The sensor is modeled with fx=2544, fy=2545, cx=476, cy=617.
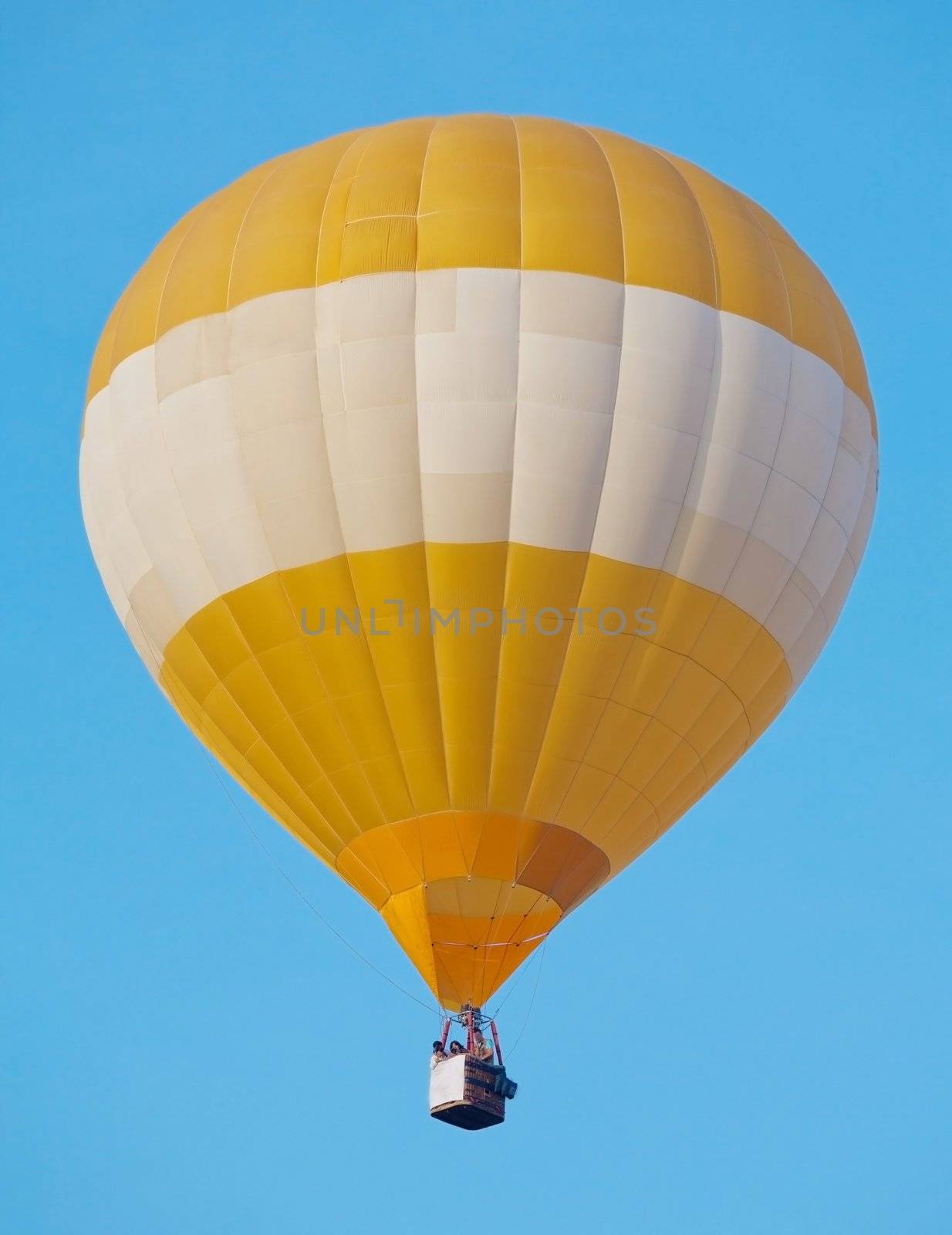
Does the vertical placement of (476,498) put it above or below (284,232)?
below

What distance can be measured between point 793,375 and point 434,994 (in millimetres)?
5473

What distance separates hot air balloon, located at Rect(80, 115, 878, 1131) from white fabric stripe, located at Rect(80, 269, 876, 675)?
0.02 meters

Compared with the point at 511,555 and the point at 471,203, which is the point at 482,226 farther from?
the point at 511,555

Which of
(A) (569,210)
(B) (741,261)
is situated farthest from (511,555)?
(B) (741,261)

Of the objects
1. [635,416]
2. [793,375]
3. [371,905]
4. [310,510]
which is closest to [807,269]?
[793,375]

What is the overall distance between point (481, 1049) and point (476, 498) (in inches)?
163

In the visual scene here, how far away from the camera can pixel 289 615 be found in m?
18.9

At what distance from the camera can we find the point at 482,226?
61.6 ft

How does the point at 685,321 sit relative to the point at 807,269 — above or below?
below

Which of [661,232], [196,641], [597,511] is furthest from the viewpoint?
[196,641]

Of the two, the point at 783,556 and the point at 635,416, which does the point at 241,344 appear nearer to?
the point at 635,416

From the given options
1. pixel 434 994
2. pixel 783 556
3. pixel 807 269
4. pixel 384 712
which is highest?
Result: pixel 807 269

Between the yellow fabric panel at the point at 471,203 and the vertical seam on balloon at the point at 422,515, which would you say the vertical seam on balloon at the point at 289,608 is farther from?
the yellow fabric panel at the point at 471,203

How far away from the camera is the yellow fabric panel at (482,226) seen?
61.7 ft
